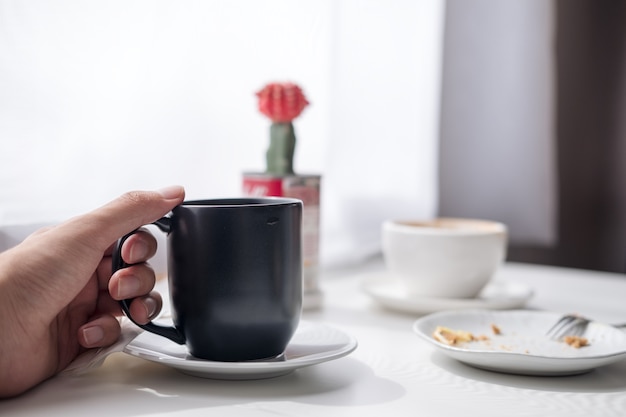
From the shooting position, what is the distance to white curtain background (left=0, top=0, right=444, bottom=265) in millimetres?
886

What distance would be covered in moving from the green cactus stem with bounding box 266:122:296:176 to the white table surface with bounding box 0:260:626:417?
0.32m

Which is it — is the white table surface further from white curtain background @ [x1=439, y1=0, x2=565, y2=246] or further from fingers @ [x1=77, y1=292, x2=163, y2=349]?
white curtain background @ [x1=439, y1=0, x2=565, y2=246]

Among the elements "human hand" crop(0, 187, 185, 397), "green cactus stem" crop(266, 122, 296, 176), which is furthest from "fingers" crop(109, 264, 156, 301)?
"green cactus stem" crop(266, 122, 296, 176)

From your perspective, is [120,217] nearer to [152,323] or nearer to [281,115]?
[152,323]

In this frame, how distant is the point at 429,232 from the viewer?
3.34 feet

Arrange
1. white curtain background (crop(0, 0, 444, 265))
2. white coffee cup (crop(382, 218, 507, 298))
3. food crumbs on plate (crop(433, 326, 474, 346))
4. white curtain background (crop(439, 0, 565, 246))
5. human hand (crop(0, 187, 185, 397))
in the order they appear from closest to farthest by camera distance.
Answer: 1. human hand (crop(0, 187, 185, 397))
2. food crumbs on plate (crop(433, 326, 474, 346))
3. white curtain background (crop(0, 0, 444, 265))
4. white coffee cup (crop(382, 218, 507, 298))
5. white curtain background (crop(439, 0, 565, 246))

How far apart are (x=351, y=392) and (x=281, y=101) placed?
20.6 inches

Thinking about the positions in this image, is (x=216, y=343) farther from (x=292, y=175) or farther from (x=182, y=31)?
(x=182, y=31)

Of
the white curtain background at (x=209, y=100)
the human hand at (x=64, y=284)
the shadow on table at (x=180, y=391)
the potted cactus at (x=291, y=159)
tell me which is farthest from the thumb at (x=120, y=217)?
the potted cactus at (x=291, y=159)

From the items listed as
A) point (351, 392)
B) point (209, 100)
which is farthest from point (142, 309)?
point (209, 100)

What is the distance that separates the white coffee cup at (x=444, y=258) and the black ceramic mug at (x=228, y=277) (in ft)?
1.34

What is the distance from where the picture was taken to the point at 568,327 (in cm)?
84

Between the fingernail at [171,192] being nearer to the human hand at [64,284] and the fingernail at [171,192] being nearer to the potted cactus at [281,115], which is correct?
the human hand at [64,284]

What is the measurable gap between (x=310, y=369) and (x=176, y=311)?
143mm
